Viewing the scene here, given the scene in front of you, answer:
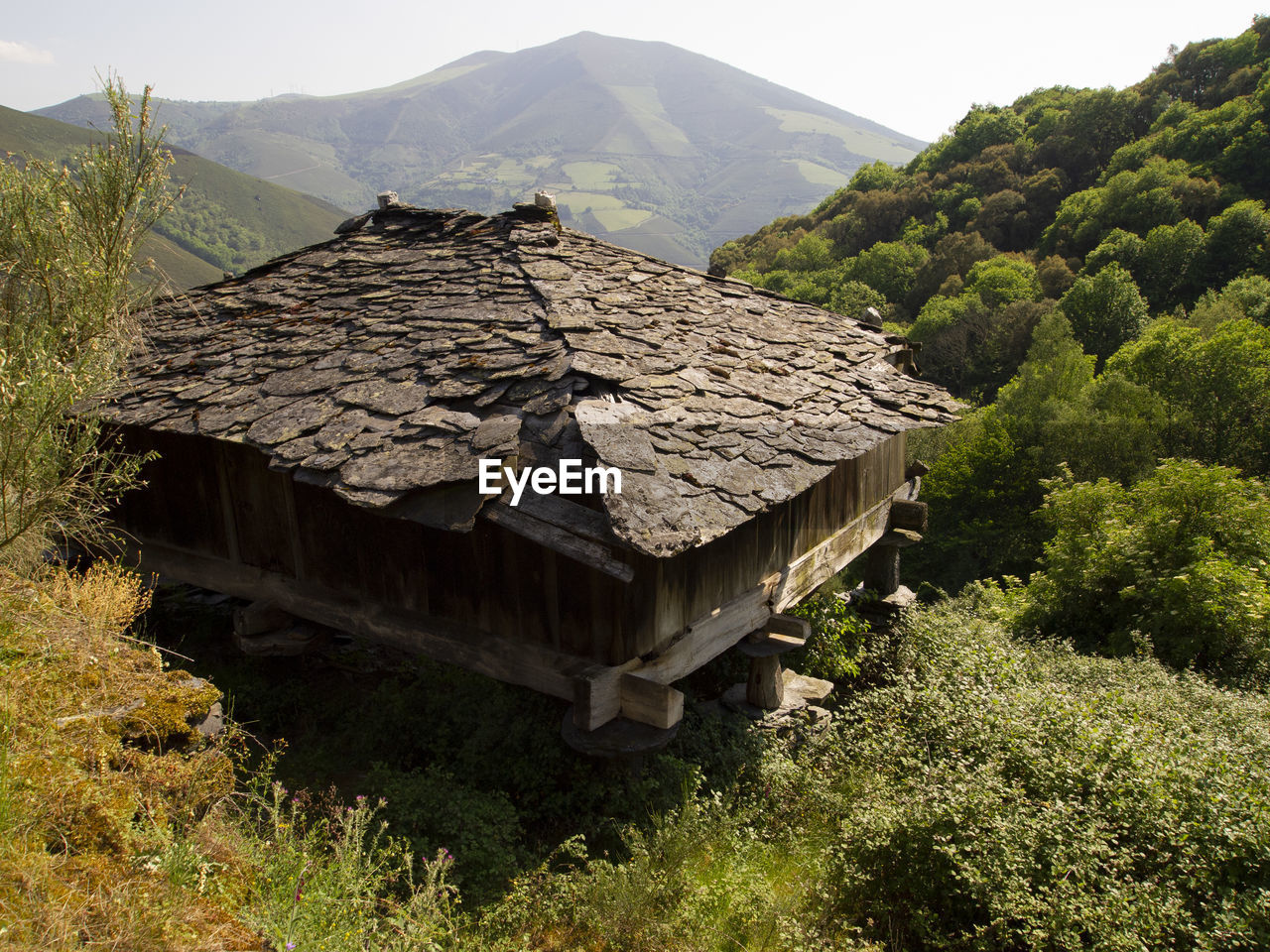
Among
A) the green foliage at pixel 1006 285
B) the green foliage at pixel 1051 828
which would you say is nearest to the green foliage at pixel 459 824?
the green foliage at pixel 1051 828

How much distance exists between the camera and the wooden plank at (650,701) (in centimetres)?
507

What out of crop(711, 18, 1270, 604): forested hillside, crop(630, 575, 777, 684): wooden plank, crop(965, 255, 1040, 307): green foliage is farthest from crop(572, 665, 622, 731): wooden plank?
crop(965, 255, 1040, 307): green foliage

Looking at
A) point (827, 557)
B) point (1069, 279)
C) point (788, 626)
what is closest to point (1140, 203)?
point (1069, 279)

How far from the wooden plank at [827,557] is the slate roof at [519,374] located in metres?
1.41

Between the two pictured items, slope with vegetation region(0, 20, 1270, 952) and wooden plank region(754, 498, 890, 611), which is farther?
wooden plank region(754, 498, 890, 611)

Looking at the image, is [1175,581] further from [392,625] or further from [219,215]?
[219,215]

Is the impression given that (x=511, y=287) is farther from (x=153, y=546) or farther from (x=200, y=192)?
(x=200, y=192)

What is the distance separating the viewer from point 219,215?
3378 inches

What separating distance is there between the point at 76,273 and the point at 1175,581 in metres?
12.6

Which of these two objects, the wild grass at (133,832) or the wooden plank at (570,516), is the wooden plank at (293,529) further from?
the wooden plank at (570,516)

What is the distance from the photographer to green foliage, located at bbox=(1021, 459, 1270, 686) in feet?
29.9

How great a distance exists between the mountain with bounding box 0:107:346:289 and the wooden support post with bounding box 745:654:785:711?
2382 inches

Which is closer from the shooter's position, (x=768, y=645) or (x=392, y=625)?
(x=392, y=625)

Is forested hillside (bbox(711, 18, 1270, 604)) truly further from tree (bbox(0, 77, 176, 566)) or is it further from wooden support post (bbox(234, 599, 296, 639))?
wooden support post (bbox(234, 599, 296, 639))
